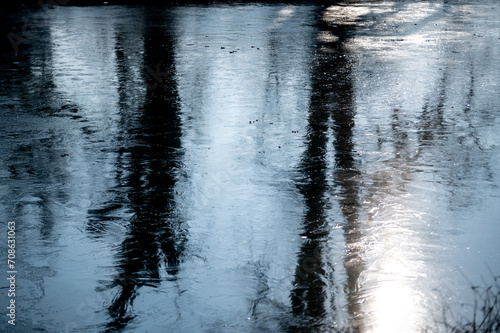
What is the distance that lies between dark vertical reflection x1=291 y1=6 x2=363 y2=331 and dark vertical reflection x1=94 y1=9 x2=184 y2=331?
968 millimetres

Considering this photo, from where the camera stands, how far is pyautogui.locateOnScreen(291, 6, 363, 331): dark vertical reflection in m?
4.61

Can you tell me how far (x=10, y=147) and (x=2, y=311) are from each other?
12.2ft

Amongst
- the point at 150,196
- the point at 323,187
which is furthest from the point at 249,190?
the point at 150,196

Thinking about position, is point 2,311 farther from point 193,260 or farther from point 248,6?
point 248,6

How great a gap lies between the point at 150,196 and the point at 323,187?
1.59 metres

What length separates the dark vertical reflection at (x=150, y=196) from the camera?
4840 mm

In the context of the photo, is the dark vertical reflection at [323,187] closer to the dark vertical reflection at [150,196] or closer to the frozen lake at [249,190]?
the frozen lake at [249,190]

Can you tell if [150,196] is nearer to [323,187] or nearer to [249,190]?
[249,190]

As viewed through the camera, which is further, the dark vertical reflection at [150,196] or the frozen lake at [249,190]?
the dark vertical reflection at [150,196]

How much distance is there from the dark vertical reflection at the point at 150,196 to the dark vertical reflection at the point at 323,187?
3.17 feet

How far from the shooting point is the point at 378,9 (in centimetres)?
2238

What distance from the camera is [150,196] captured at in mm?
6332

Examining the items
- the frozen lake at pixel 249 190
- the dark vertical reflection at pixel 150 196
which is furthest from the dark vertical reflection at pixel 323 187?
the dark vertical reflection at pixel 150 196

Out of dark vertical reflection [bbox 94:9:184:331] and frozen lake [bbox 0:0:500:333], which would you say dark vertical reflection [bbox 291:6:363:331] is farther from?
dark vertical reflection [bbox 94:9:184:331]
